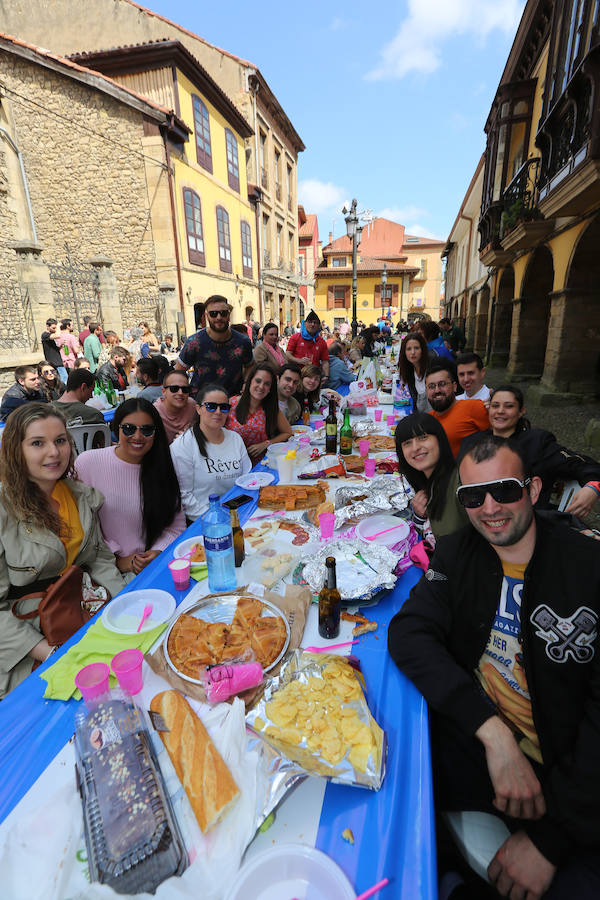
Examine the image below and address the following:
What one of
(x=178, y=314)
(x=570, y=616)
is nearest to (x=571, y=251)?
(x=570, y=616)

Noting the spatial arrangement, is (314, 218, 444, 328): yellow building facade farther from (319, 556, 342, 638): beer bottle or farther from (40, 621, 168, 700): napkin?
(40, 621, 168, 700): napkin

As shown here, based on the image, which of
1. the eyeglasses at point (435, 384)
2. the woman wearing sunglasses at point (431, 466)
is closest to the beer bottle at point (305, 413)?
the eyeglasses at point (435, 384)

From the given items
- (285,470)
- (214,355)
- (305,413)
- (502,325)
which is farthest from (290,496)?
(502,325)

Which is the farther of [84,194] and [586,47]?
[84,194]

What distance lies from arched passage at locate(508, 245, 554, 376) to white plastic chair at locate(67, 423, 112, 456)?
11.0 metres

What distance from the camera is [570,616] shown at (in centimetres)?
140

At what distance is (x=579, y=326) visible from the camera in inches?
319

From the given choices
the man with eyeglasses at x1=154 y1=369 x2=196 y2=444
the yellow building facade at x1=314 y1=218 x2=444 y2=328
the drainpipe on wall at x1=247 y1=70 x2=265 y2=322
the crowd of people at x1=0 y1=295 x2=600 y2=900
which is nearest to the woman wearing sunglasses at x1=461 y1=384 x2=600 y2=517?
the crowd of people at x1=0 y1=295 x2=600 y2=900

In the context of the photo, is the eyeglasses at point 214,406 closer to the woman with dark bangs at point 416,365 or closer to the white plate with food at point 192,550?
the white plate with food at point 192,550

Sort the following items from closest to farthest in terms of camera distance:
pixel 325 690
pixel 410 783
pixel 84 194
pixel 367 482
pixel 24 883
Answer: pixel 24 883 < pixel 410 783 < pixel 325 690 < pixel 367 482 < pixel 84 194

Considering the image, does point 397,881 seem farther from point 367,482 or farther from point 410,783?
point 367,482

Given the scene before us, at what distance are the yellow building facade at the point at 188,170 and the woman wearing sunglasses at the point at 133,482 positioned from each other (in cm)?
1278

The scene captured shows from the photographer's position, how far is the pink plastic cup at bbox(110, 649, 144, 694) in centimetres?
135

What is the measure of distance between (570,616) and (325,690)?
0.88 m
